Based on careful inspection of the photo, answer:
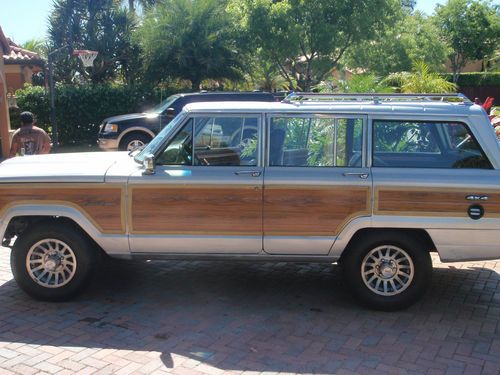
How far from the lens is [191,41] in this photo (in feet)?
66.0

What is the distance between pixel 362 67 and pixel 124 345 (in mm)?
19555

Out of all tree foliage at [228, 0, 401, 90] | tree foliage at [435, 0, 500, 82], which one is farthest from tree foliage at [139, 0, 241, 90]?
tree foliage at [435, 0, 500, 82]

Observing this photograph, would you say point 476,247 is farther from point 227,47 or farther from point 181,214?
point 227,47

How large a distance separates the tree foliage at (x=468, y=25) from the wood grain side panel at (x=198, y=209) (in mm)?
31953

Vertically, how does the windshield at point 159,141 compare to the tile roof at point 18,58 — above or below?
below

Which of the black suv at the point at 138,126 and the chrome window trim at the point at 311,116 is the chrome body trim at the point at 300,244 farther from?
the black suv at the point at 138,126

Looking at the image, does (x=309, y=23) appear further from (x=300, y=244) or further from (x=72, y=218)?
(x=72, y=218)

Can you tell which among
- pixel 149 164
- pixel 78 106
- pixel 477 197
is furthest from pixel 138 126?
pixel 477 197

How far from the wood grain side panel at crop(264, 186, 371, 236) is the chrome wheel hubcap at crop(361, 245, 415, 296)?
1.37 feet

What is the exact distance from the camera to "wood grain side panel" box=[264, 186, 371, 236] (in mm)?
5102

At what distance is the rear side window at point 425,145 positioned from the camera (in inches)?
204

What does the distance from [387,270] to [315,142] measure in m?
1.32

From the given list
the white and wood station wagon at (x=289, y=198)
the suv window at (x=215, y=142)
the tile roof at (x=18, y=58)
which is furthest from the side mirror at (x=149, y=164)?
the tile roof at (x=18, y=58)

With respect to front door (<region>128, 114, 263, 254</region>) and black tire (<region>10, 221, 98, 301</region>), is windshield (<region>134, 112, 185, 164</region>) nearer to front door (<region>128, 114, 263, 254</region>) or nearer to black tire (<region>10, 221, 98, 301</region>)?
front door (<region>128, 114, 263, 254</region>)
